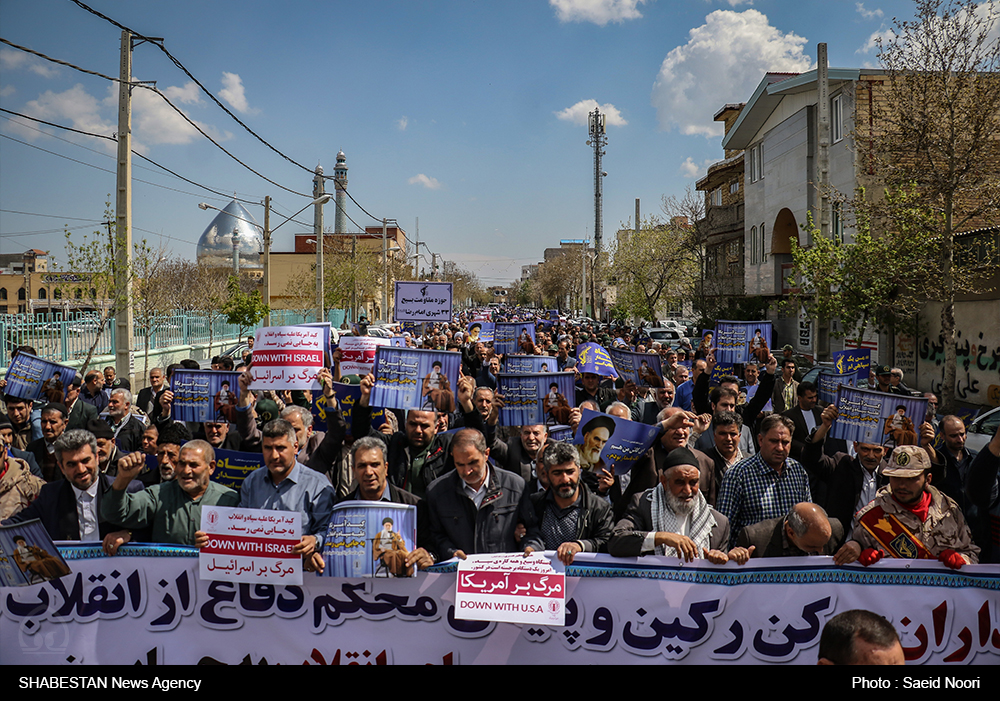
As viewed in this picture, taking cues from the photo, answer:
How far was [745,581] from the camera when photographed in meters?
3.69

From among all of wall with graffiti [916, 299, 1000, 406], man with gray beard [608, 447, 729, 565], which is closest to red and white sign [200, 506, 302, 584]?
man with gray beard [608, 447, 729, 565]

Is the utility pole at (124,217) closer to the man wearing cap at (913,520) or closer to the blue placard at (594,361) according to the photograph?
the blue placard at (594,361)

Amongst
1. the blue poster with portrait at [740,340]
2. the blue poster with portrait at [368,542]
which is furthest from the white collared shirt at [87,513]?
the blue poster with portrait at [740,340]

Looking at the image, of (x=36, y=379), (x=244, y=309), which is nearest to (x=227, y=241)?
(x=244, y=309)

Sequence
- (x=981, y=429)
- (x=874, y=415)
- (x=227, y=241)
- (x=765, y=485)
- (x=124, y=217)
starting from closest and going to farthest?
(x=765, y=485) < (x=874, y=415) < (x=981, y=429) < (x=124, y=217) < (x=227, y=241)

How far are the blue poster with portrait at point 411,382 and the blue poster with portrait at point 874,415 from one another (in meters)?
3.30

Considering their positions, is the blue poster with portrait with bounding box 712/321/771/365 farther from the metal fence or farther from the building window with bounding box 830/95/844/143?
the building window with bounding box 830/95/844/143

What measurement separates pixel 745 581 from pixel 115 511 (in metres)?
3.36

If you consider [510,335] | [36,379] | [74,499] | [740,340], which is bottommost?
[74,499]

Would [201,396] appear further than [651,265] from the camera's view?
No

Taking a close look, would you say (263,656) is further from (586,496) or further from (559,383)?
(559,383)

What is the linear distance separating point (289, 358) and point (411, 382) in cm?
111

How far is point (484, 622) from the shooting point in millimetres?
3785

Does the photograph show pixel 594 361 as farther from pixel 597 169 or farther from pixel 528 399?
pixel 597 169
